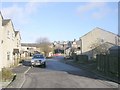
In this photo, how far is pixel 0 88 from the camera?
58.1 ft

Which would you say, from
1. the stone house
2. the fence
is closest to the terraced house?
the fence

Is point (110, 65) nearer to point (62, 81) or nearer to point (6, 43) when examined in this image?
point (62, 81)

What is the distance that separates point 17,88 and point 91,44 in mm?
62418

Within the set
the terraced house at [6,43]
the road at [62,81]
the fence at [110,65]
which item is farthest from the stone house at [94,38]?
the road at [62,81]

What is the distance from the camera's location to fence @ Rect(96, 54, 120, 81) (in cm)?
2554

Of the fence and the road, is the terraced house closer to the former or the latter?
the road

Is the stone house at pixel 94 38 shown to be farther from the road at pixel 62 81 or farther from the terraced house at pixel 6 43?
the road at pixel 62 81

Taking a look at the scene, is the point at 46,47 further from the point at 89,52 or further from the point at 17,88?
the point at 17,88

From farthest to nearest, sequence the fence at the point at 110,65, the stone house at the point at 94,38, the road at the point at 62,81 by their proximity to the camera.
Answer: the stone house at the point at 94,38
the fence at the point at 110,65
the road at the point at 62,81

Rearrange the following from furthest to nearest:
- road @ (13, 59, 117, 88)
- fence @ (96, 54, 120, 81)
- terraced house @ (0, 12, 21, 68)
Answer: terraced house @ (0, 12, 21, 68), fence @ (96, 54, 120, 81), road @ (13, 59, 117, 88)

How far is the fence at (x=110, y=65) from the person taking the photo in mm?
25538

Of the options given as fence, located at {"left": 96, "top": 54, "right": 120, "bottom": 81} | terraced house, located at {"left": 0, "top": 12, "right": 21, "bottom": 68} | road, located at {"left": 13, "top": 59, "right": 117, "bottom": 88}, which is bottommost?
road, located at {"left": 13, "top": 59, "right": 117, "bottom": 88}

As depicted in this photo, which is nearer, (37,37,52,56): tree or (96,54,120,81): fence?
(96,54,120,81): fence

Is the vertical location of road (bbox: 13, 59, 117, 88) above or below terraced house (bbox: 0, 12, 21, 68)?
below
